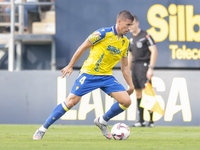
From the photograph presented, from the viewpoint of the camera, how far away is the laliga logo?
1168 cm

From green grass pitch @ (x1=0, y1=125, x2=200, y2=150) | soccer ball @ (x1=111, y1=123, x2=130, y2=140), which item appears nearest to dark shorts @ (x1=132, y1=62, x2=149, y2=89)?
green grass pitch @ (x1=0, y1=125, x2=200, y2=150)

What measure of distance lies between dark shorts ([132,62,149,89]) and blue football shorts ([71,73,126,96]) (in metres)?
3.13

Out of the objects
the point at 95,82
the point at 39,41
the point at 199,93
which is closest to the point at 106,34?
the point at 95,82

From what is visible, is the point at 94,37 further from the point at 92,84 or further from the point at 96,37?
the point at 92,84

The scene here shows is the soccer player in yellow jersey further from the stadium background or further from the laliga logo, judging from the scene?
the laliga logo

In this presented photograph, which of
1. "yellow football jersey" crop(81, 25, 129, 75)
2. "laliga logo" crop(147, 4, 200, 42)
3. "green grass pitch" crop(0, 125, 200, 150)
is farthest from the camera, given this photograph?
"laliga logo" crop(147, 4, 200, 42)

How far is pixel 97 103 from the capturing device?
9836 mm

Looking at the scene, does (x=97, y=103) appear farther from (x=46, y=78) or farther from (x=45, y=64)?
(x=45, y=64)

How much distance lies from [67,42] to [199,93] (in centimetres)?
436

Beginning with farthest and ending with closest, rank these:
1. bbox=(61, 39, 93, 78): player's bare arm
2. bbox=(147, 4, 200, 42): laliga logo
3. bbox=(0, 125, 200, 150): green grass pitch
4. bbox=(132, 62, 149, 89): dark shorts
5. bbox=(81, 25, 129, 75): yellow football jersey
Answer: bbox=(147, 4, 200, 42): laliga logo < bbox=(132, 62, 149, 89): dark shorts < bbox=(81, 25, 129, 75): yellow football jersey < bbox=(61, 39, 93, 78): player's bare arm < bbox=(0, 125, 200, 150): green grass pitch

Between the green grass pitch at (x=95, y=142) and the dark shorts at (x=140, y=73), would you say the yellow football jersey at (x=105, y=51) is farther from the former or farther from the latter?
the dark shorts at (x=140, y=73)

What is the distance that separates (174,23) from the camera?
11.7 metres

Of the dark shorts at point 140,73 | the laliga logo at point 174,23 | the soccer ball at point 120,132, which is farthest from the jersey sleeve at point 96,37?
the laliga logo at point 174,23

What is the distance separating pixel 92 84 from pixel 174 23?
6724 mm
